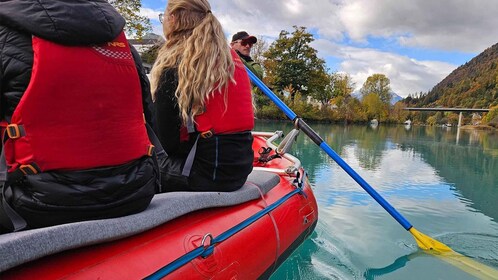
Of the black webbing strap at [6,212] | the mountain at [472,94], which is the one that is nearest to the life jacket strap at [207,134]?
the black webbing strap at [6,212]

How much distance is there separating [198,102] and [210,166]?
0.39 metres

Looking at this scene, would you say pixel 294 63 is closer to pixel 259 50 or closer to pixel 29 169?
pixel 259 50

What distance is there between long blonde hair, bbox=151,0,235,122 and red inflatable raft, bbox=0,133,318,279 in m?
0.58

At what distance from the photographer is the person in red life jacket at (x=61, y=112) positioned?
1.18 meters

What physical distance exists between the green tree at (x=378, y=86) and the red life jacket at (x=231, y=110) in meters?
75.4

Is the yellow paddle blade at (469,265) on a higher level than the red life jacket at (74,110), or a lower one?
lower

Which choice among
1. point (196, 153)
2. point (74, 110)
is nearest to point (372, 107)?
point (196, 153)

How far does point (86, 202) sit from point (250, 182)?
138 cm

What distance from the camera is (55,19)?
1.18m

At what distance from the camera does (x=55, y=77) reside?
119 centimetres

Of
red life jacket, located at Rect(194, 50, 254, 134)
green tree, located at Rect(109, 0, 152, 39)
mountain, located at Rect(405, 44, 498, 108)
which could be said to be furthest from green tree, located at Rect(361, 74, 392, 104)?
red life jacket, located at Rect(194, 50, 254, 134)

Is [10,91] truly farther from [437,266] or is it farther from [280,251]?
[437,266]

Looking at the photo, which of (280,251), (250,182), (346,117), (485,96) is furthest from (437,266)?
(485,96)

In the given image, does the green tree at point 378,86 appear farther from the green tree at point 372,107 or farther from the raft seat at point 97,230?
the raft seat at point 97,230
